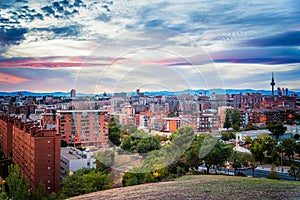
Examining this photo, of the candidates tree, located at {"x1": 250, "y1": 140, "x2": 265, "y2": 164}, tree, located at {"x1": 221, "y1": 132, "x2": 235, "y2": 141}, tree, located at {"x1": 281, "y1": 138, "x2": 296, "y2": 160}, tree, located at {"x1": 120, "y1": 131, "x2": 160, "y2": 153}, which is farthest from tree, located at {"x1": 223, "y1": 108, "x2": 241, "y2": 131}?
tree, located at {"x1": 120, "y1": 131, "x2": 160, "y2": 153}

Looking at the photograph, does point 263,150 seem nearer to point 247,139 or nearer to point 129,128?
point 247,139

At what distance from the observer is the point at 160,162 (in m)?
5.13

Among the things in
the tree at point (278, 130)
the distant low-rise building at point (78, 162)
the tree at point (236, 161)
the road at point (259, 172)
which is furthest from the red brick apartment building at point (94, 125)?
the tree at point (278, 130)

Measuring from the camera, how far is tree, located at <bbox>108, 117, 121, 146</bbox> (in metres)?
4.76

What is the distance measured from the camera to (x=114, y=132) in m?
4.93

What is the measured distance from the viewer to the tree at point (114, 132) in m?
4.76

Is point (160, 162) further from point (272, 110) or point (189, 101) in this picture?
point (272, 110)

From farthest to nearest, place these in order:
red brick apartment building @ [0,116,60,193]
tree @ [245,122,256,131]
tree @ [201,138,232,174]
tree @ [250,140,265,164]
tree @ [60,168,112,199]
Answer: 1. tree @ [245,122,256,131]
2. tree @ [250,140,265,164]
3. tree @ [201,138,232,174]
4. red brick apartment building @ [0,116,60,193]
5. tree @ [60,168,112,199]

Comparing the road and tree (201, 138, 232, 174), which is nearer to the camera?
tree (201, 138, 232, 174)

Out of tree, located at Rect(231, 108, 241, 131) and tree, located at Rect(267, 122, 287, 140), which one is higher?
tree, located at Rect(231, 108, 241, 131)

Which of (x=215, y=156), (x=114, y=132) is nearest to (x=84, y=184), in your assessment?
(x=114, y=132)

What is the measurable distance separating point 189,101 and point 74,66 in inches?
123

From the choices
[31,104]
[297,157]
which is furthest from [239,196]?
[31,104]

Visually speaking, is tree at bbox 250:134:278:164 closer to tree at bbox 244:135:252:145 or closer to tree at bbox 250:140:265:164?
tree at bbox 250:140:265:164
